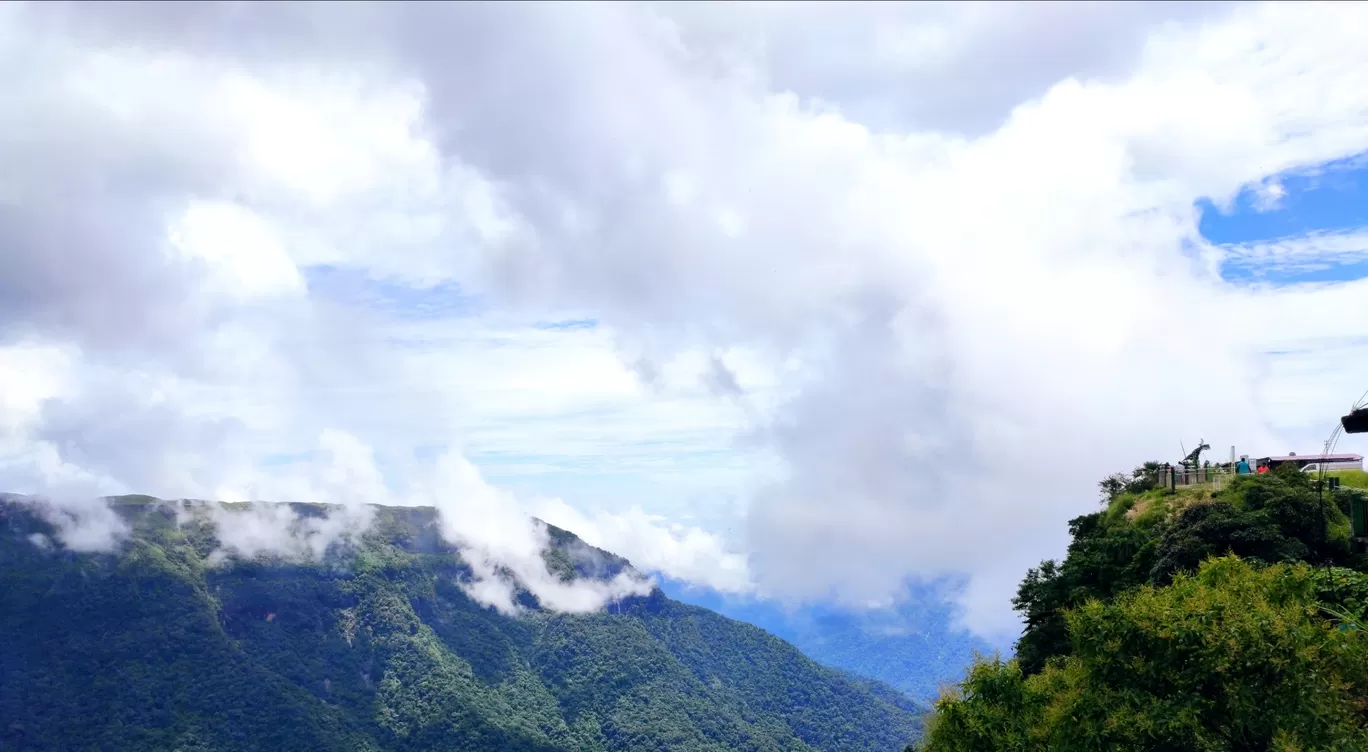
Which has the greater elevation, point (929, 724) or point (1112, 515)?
point (1112, 515)

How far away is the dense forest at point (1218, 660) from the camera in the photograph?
29.9 meters

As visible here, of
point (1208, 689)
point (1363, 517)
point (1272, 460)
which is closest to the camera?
point (1208, 689)

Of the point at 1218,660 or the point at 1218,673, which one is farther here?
the point at 1218,673

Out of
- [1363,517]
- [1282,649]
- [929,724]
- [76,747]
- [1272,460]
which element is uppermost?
[1272,460]

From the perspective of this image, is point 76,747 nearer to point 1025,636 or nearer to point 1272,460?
point 1025,636

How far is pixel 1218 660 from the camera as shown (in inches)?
1195

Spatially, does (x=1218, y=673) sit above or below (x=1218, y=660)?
below

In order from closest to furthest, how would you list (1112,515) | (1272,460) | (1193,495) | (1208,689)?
(1208,689) < (1193,495) < (1272,460) < (1112,515)

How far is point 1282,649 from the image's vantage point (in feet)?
97.8

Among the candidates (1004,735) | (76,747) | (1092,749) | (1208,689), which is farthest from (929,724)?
(76,747)

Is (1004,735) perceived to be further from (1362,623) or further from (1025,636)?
(1025,636)

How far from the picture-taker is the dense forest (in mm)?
29922

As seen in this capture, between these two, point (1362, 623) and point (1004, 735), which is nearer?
point (1362, 623)

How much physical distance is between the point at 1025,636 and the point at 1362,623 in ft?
111
